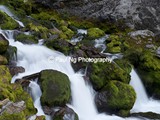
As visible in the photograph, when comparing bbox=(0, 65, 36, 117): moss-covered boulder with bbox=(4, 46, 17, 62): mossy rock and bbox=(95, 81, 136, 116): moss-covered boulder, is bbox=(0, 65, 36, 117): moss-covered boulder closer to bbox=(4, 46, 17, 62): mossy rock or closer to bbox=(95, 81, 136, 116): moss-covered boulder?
bbox=(4, 46, 17, 62): mossy rock

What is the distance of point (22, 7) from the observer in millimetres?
27359

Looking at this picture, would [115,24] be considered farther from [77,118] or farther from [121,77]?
[77,118]

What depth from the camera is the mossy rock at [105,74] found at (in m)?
14.6

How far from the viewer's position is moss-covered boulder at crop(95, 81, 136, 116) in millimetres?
13328

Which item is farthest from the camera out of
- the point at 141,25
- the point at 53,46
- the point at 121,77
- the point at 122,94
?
the point at 141,25

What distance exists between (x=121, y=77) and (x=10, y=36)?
25.7ft

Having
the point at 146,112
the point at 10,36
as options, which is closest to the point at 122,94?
the point at 146,112

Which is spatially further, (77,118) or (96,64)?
(96,64)

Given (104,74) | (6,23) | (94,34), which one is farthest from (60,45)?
(94,34)

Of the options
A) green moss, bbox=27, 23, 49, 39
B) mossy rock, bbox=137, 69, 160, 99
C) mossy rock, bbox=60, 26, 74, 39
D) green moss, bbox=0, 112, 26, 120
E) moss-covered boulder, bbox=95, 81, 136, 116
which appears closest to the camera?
green moss, bbox=0, 112, 26, 120

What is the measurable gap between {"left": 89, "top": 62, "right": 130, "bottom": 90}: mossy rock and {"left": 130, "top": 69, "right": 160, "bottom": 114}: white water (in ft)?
3.41

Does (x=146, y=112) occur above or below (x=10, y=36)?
below

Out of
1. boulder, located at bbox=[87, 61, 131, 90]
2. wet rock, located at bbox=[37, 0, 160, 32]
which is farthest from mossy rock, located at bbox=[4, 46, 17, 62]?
wet rock, located at bbox=[37, 0, 160, 32]

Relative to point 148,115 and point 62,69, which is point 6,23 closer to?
point 62,69
